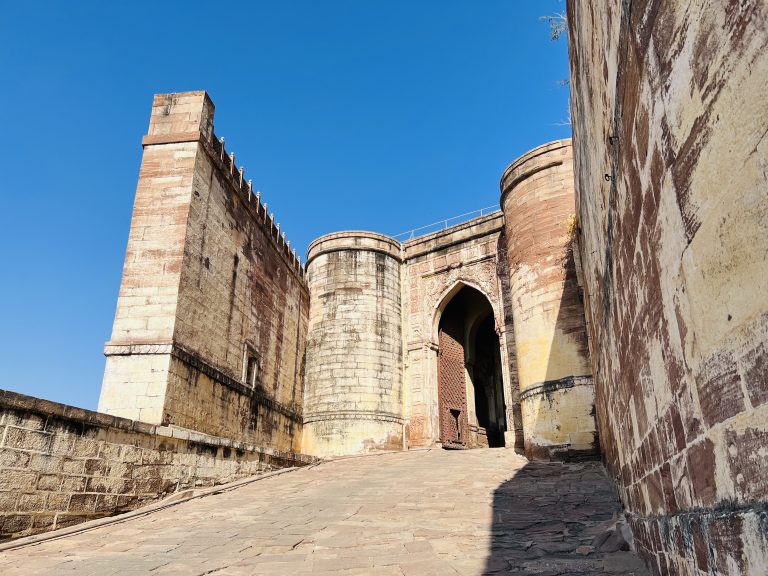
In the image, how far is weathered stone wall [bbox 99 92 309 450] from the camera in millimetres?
8953

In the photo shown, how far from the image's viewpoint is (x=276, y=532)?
561cm

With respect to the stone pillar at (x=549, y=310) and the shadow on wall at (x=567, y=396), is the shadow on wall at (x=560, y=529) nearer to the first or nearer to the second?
the shadow on wall at (x=567, y=396)

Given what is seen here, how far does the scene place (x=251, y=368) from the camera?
42.4ft

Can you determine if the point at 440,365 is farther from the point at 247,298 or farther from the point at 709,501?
the point at 709,501

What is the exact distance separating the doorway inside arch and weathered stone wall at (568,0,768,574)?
46.3ft

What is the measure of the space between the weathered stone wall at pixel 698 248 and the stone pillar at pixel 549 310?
9.17 m

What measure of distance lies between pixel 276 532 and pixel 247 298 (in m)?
7.90

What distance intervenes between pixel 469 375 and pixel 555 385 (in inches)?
244

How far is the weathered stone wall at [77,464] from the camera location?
5.50 metres

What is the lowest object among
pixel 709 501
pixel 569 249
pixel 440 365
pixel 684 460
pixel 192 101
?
pixel 709 501

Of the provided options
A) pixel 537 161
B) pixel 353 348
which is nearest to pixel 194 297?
pixel 353 348

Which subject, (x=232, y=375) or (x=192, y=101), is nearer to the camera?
(x=192, y=101)

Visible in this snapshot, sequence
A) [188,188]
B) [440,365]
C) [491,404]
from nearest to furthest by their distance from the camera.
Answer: [188,188]
[440,365]
[491,404]

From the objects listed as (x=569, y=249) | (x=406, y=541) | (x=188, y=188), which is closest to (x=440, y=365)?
(x=569, y=249)
